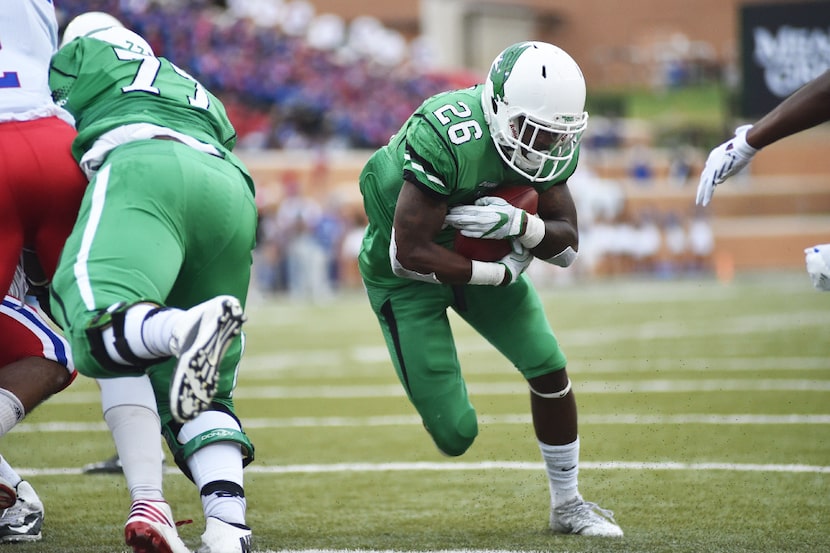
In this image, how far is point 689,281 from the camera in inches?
783

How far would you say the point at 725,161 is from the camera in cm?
364

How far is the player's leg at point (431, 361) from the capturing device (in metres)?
3.84

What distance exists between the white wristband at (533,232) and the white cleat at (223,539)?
1.25 meters

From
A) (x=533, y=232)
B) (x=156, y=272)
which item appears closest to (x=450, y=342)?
(x=533, y=232)

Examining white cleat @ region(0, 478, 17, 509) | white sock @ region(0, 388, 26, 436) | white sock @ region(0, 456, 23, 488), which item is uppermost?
white sock @ region(0, 388, 26, 436)

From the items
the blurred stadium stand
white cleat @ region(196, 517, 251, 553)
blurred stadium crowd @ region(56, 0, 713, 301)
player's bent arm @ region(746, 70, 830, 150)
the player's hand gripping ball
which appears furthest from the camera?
the blurred stadium stand

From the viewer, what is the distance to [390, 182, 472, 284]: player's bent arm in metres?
3.57

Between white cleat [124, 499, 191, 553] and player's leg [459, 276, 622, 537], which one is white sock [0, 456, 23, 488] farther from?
player's leg [459, 276, 622, 537]

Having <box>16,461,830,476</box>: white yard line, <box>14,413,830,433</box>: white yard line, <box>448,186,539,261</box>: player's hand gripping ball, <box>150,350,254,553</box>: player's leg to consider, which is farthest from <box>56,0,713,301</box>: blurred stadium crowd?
<box>150,350,254,553</box>: player's leg

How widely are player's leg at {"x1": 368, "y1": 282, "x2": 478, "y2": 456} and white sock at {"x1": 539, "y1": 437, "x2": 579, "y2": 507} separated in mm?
294

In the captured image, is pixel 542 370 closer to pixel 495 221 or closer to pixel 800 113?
pixel 495 221

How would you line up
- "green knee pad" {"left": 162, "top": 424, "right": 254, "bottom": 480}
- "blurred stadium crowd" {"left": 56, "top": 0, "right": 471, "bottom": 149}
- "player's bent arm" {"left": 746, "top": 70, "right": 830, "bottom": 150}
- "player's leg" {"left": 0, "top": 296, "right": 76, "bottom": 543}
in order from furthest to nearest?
"blurred stadium crowd" {"left": 56, "top": 0, "right": 471, "bottom": 149}, "player's leg" {"left": 0, "top": 296, "right": 76, "bottom": 543}, "player's bent arm" {"left": 746, "top": 70, "right": 830, "bottom": 150}, "green knee pad" {"left": 162, "top": 424, "right": 254, "bottom": 480}

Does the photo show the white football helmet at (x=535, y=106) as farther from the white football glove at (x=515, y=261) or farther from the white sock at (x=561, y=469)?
the white sock at (x=561, y=469)

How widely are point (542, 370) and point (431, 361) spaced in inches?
14.6
